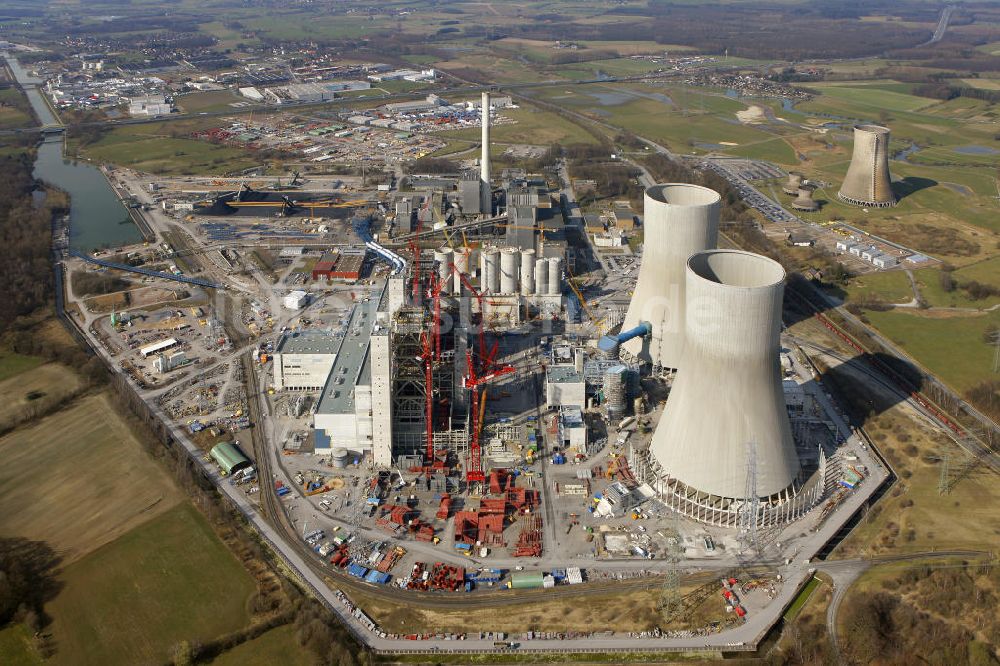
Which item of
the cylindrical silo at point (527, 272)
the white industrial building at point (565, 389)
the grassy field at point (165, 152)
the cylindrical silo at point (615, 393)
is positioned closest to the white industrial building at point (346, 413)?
the white industrial building at point (565, 389)

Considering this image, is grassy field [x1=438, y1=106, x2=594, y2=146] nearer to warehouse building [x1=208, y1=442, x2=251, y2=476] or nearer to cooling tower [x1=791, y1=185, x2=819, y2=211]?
cooling tower [x1=791, y1=185, x2=819, y2=211]

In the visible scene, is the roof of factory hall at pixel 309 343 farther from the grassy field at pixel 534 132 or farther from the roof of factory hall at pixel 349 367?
the grassy field at pixel 534 132

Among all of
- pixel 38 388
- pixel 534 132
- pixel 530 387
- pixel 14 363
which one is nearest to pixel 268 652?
pixel 530 387

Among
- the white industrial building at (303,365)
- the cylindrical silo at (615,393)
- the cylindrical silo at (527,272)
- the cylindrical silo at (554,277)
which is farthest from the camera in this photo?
the cylindrical silo at (527,272)

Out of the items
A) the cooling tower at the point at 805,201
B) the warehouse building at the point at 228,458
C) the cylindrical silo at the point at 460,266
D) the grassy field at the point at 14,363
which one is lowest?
the warehouse building at the point at 228,458

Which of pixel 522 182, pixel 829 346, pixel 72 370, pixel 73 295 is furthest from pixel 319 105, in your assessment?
pixel 829 346

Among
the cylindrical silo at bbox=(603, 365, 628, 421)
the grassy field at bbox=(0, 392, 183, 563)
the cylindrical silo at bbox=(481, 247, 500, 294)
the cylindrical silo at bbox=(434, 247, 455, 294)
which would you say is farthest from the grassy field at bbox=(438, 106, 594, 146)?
the grassy field at bbox=(0, 392, 183, 563)
